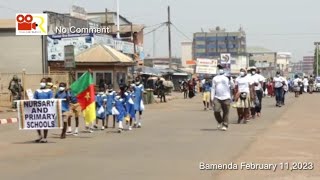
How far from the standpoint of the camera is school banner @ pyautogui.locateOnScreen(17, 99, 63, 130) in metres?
15.5

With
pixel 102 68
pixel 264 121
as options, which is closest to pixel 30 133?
pixel 264 121

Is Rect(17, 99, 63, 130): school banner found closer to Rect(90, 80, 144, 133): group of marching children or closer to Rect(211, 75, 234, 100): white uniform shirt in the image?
Rect(90, 80, 144, 133): group of marching children

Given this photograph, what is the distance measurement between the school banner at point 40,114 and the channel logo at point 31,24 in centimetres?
2374

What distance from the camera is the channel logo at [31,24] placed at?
126ft

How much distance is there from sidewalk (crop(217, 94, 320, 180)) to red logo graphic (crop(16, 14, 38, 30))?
2258cm

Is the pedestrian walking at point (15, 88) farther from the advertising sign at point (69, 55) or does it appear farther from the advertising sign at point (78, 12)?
the advertising sign at point (78, 12)

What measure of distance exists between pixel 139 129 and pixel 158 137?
9.16ft

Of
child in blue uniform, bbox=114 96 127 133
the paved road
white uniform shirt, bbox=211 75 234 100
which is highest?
white uniform shirt, bbox=211 75 234 100

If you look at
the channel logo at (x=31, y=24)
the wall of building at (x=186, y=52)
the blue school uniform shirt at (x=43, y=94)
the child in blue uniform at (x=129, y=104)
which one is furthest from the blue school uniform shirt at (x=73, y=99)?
the wall of building at (x=186, y=52)

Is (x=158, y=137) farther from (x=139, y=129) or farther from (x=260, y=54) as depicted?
(x=260, y=54)

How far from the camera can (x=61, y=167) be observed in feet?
36.1

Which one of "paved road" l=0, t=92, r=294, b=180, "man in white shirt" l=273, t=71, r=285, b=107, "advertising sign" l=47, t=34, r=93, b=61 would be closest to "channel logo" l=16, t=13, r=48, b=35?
"advertising sign" l=47, t=34, r=93, b=61

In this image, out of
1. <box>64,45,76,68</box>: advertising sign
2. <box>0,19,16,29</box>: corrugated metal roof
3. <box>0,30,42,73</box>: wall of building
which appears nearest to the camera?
<box>64,45,76,68</box>: advertising sign

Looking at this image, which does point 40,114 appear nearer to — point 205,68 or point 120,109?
point 120,109
